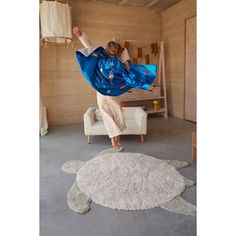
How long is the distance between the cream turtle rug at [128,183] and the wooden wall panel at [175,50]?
319cm

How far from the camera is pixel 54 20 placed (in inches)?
174

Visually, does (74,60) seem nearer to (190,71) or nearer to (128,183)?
(190,71)

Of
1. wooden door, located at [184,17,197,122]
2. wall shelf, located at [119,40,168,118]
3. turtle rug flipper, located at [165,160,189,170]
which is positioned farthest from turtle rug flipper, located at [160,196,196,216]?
wall shelf, located at [119,40,168,118]

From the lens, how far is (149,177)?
2.43m

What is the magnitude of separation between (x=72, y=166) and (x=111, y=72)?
1.32 m

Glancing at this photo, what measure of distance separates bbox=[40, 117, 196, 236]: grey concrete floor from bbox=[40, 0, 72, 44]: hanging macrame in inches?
77.0

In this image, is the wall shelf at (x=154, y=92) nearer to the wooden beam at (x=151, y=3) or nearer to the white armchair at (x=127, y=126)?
the wooden beam at (x=151, y=3)

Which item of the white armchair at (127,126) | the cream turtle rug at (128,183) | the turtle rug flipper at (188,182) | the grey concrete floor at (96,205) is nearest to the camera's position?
the grey concrete floor at (96,205)

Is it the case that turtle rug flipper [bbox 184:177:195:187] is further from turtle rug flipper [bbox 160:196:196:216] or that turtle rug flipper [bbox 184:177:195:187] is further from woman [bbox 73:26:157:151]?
woman [bbox 73:26:157:151]

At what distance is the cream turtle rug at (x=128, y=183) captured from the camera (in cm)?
195

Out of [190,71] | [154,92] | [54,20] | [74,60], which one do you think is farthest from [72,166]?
[190,71]

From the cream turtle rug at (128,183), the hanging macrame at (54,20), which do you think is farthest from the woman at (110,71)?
the hanging macrame at (54,20)
